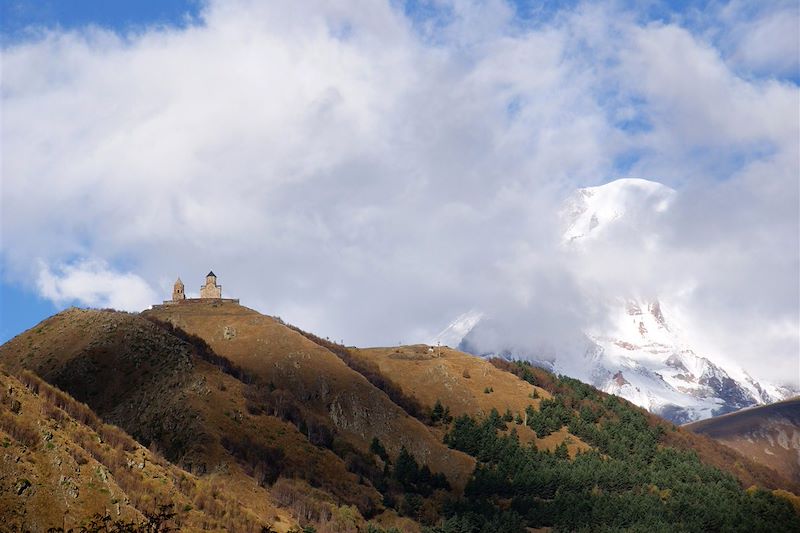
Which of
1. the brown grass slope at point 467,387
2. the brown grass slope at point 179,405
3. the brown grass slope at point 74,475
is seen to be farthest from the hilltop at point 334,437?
the brown grass slope at point 467,387

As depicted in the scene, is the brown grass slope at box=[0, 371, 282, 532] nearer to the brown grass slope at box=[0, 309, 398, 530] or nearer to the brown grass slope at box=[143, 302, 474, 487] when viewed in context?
the brown grass slope at box=[0, 309, 398, 530]

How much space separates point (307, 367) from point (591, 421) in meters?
59.8

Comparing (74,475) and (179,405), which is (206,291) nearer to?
(179,405)

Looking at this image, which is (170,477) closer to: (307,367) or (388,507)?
(388,507)

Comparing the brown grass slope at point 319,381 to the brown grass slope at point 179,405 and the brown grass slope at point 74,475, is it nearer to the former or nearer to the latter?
the brown grass slope at point 179,405

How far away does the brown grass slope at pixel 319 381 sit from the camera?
141500 mm

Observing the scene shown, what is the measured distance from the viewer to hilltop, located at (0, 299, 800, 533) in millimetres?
101438

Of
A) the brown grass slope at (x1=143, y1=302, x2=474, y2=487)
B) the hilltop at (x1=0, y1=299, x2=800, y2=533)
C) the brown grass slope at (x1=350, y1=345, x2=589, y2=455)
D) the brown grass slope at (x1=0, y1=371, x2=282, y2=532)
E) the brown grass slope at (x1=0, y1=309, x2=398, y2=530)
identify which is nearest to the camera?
the brown grass slope at (x1=0, y1=371, x2=282, y2=532)

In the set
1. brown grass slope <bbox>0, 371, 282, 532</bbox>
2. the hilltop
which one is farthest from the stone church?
brown grass slope <bbox>0, 371, 282, 532</bbox>

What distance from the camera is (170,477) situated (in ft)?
223

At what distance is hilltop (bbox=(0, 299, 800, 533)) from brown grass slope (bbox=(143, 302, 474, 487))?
1.09 feet

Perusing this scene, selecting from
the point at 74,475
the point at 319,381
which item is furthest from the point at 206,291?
the point at 74,475

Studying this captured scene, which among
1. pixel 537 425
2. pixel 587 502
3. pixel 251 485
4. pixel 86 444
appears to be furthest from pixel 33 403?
pixel 537 425

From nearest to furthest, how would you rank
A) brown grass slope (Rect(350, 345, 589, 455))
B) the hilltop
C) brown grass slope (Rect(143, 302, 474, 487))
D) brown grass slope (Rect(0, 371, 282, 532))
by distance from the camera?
brown grass slope (Rect(0, 371, 282, 532)), the hilltop, brown grass slope (Rect(143, 302, 474, 487)), brown grass slope (Rect(350, 345, 589, 455))
